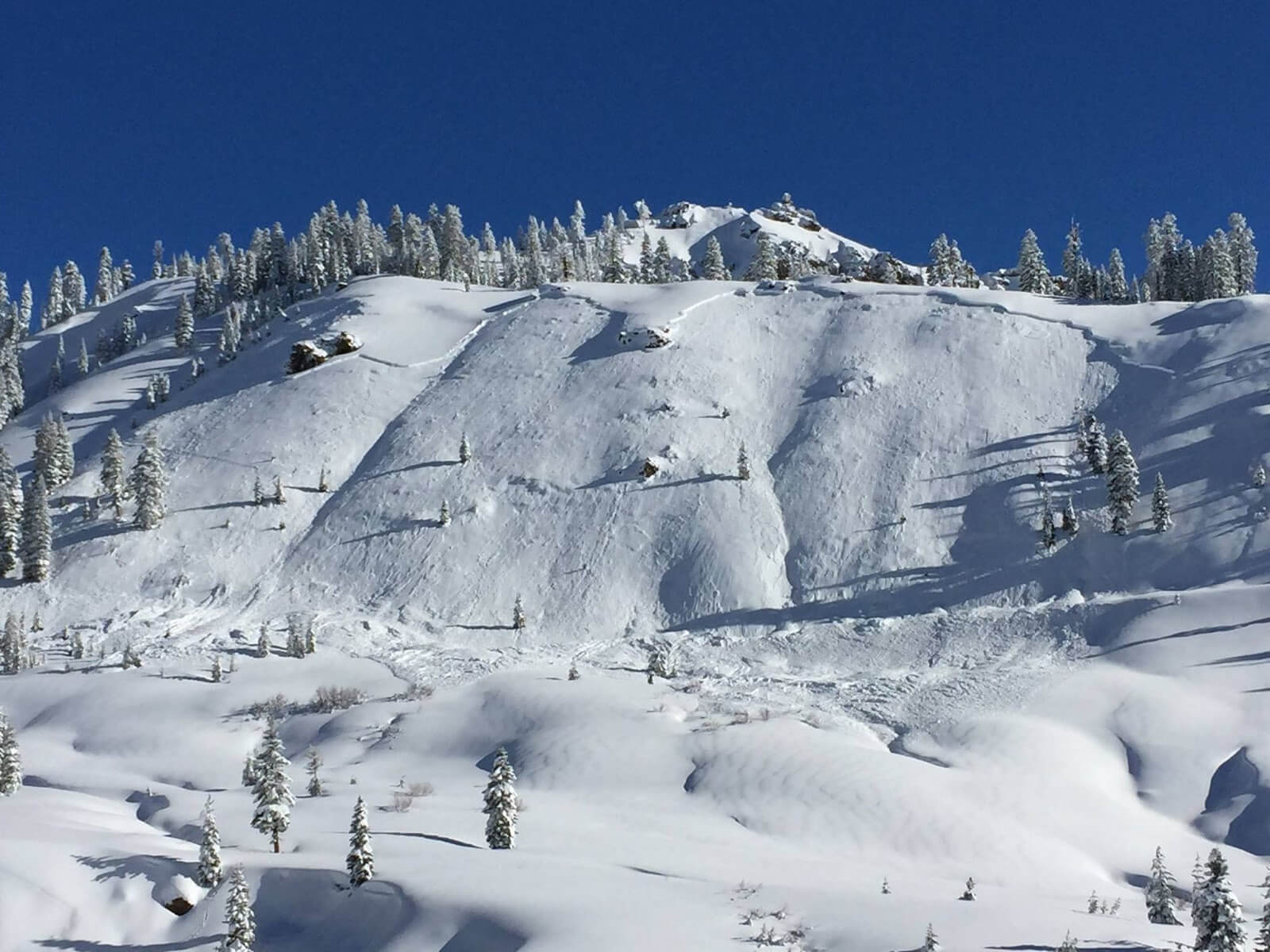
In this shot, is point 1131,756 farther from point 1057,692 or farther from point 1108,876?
point 1108,876

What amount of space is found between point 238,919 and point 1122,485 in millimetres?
45629

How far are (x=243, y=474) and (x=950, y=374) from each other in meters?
51.9

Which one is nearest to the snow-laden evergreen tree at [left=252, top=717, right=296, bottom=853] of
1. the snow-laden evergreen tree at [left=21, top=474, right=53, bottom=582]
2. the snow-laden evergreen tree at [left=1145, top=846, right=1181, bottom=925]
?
the snow-laden evergreen tree at [left=1145, top=846, right=1181, bottom=925]

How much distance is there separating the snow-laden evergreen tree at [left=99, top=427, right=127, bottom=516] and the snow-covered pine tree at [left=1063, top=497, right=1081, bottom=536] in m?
59.8

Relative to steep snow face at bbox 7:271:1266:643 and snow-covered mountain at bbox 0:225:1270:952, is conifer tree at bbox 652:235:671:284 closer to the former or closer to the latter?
snow-covered mountain at bbox 0:225:1270:952

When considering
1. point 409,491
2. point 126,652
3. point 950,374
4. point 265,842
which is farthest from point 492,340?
point 265,842

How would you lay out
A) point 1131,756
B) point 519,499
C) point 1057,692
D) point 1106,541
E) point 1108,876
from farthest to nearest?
point 519,499 < point 1106,541 < point 1057,692 < point 1131,756 < point 1108,876

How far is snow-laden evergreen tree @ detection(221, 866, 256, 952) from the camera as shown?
66.9 feet

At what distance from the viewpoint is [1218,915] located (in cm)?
1580

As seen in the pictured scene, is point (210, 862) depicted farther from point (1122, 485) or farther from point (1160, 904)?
point (1122, 485)

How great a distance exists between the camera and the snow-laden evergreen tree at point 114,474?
2491 inches

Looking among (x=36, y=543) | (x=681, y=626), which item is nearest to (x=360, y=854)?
(x=681, y=626)

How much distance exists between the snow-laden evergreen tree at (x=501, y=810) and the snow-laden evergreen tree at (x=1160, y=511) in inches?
1510

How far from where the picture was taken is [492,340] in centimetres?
8300
